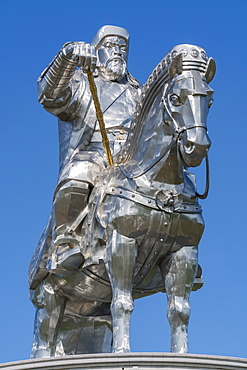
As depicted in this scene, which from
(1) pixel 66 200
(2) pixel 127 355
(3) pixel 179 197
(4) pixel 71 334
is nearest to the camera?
(2) pixel 127 355

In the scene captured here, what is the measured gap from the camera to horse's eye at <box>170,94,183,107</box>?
13.6 metres

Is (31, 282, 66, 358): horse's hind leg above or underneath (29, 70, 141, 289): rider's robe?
underneath

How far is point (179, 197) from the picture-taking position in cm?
1409

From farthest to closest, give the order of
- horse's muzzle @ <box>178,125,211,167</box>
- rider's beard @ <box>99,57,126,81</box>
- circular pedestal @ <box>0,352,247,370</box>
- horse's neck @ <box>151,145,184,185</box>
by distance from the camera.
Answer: rider's beard @ <box>99,57,126,81</box>, horse's neck @ <box>151,145,184,185</box>, horse's muzzle @ <box>178,125,211,167</box>, circular pedestal @ <box>0,352,247,370</box>

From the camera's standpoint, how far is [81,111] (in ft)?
52.2

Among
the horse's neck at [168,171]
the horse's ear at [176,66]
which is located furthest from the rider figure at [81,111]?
the horse's neck at [168,171]

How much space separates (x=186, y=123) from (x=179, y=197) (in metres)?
1.11

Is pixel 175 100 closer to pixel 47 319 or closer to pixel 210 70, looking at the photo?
pixel 210 70

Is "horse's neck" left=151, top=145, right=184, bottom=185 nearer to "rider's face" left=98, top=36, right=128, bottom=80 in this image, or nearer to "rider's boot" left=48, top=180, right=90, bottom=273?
"rider's boot" left=48, top=180, right=90, bottom=273

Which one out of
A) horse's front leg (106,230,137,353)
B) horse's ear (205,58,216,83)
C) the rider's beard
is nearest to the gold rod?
the rider's beard

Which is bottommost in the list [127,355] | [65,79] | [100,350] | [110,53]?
[127,355]

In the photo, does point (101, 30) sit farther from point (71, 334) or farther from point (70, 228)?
point (71, 334)

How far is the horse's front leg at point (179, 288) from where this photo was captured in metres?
14.0

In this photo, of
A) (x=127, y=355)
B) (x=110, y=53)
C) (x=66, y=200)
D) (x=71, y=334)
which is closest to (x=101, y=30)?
(x=110, y=53)
